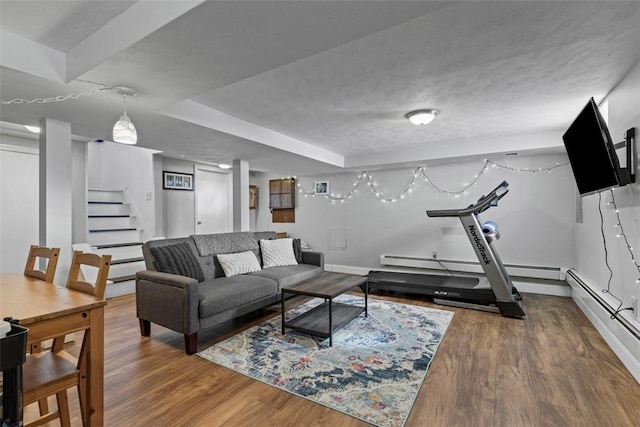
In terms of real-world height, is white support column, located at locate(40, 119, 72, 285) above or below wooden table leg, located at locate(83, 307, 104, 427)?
above

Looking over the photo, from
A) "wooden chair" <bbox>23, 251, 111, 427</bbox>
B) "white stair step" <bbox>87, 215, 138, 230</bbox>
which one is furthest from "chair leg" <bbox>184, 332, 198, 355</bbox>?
"white stair step" <bbox>87, 215, 138, 230</bbox>

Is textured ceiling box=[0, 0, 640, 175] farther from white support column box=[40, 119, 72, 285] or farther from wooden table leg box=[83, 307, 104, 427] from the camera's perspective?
wooden table leg box=[83, 307, 104, 427]

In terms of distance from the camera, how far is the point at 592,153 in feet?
7.91

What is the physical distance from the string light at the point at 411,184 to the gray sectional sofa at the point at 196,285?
2.42 metres

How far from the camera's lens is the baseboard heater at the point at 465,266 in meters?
4.36

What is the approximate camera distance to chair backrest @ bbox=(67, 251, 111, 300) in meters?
Result: 1.61

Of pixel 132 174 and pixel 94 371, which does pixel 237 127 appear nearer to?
pixel 94 371

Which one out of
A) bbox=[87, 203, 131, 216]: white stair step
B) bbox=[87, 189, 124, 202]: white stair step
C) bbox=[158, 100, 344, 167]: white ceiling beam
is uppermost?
bbox=[158, 100, 344, 167]: white ceiling beam

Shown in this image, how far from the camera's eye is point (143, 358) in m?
2.48

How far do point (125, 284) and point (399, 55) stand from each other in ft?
15.0

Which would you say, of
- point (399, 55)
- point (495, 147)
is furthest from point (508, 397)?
point (495, 147)

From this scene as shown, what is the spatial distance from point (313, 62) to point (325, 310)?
2482 millimetres

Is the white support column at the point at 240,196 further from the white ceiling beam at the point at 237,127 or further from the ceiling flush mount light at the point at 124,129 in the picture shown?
the ceiling flush mount light at the point at 124,129

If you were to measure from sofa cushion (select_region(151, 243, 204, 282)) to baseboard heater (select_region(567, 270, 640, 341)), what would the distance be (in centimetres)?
373
